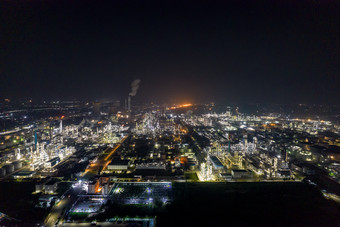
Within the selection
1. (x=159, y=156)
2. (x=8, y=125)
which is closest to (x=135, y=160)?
(x=159, y=156)

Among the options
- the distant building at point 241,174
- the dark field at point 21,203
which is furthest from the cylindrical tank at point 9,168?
the distant building at point 241,174

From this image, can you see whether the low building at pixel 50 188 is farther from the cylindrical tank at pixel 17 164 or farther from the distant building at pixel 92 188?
the cylindrical tank at pixel 17 164

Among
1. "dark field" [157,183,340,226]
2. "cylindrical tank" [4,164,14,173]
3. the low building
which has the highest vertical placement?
"cylindrical tank" [4,164,14,173]

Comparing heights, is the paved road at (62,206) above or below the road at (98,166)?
below

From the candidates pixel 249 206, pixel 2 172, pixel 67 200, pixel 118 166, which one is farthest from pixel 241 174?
pixel 2 172

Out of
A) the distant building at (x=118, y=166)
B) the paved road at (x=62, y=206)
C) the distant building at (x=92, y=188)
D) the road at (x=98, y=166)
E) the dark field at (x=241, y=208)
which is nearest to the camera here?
the paved road at (x=62, y=206)

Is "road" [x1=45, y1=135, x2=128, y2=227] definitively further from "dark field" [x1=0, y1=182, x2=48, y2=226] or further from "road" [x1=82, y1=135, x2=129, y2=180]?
"dark field" [x1=0, y1=182, x2=48, y2=226]

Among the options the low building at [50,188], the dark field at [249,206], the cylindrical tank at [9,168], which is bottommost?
the dark field at [249,206]

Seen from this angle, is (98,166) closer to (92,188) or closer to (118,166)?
(118,166)

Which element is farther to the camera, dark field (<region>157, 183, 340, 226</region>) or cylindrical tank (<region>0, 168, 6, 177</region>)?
cylindrical tank (<region>0, 168, 6, 177</region>)

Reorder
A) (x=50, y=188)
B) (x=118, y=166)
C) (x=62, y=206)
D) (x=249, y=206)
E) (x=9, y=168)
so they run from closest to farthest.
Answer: (x=62, y=206) < (x=249, y=206) < (x=50, y=188) < (x=9, y=168) < (x=118, y=166)

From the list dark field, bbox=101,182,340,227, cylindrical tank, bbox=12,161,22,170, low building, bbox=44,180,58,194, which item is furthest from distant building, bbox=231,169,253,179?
cylindrical tank, bbox=12,161,22,170
